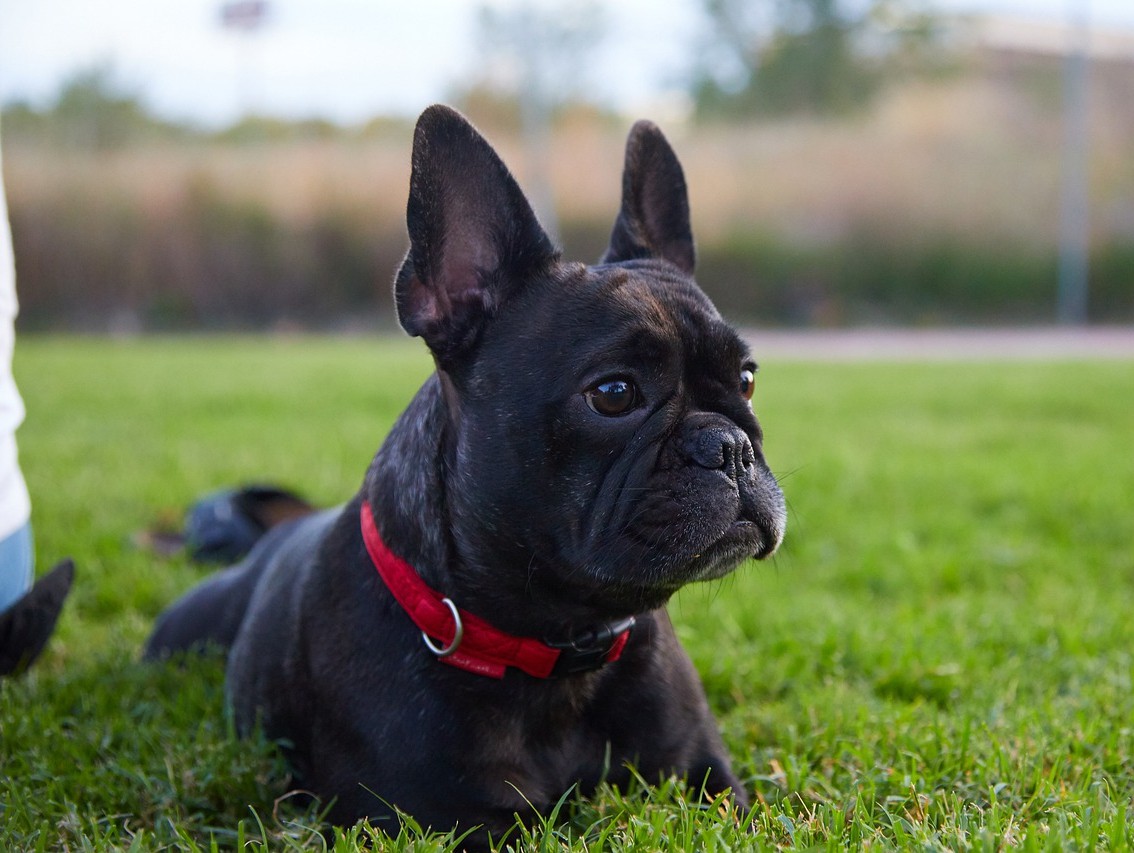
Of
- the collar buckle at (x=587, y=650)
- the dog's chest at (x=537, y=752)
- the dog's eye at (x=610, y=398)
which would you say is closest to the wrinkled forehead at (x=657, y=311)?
the dog's eye at (x=610, y=398)

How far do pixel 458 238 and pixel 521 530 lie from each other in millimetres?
682

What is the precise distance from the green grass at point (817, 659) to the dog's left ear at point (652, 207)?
3.20ft

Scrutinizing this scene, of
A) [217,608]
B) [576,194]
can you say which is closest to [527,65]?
[576,194]

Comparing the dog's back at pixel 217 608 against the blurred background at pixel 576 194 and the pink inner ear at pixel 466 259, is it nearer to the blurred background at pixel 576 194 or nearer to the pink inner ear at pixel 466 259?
the pink inner ear at pixel 466 259

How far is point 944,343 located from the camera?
17.8 metres

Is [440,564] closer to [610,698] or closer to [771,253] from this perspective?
[610,698]

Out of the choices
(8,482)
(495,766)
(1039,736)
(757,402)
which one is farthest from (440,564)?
(757,402)

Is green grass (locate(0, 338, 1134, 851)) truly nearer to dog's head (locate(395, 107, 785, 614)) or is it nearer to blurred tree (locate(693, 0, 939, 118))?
dog's head (locate(395, 107, 785, 614))

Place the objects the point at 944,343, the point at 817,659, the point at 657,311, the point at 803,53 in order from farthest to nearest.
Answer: the point at 803,53, the point at 944,343, the point at 817,659, the point at 657,311

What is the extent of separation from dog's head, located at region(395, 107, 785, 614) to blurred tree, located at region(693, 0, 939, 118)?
2180 centimetres

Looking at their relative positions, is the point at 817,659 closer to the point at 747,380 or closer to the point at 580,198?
the point at 747,380

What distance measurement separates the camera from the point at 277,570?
328 cm

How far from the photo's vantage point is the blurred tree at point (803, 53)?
2362 centimetres

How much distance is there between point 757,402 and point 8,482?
6900 mm
